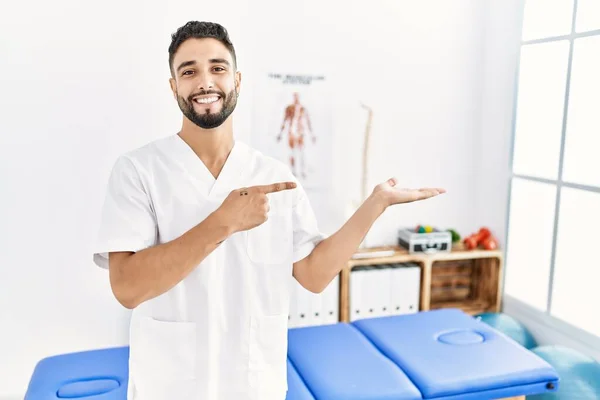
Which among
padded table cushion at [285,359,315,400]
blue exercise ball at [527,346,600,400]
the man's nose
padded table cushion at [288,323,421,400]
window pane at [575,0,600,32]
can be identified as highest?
window pane at [575,0,600,32]

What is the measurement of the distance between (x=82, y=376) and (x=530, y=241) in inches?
90.3

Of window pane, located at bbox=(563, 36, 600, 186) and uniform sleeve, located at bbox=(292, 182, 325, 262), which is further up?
window pane, located at bbox=(563, 36, 600, 186)

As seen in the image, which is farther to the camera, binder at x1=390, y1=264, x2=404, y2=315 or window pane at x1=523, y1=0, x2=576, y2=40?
binder at x1=390, y1=264, x2=404, y2=315

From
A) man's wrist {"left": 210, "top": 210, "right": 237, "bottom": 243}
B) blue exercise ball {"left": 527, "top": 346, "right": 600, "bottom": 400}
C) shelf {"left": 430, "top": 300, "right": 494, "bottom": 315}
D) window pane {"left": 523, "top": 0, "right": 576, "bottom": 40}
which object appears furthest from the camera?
shelf {"left": 430, "top": 300, "right": 494, "bottom": 315}

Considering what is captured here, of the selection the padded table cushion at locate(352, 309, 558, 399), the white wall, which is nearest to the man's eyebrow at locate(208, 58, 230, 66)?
the padded table cushion at locate(352, 309, 558, 399)

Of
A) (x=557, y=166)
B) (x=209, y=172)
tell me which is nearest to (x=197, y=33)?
(x=209, y=172)

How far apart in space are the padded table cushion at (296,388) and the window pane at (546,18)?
208 centimetres

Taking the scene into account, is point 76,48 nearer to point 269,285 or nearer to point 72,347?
point 72,347

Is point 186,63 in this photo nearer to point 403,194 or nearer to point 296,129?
point 403,194

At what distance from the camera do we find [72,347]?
2701 millimetres

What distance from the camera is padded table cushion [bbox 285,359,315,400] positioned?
5.73 feet

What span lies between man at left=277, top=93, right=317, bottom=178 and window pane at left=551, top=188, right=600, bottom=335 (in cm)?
131

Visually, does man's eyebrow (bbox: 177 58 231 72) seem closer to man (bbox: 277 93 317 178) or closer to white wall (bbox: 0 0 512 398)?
white wall (bbox: 0 0 512 398)

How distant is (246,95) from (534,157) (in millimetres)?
1560
